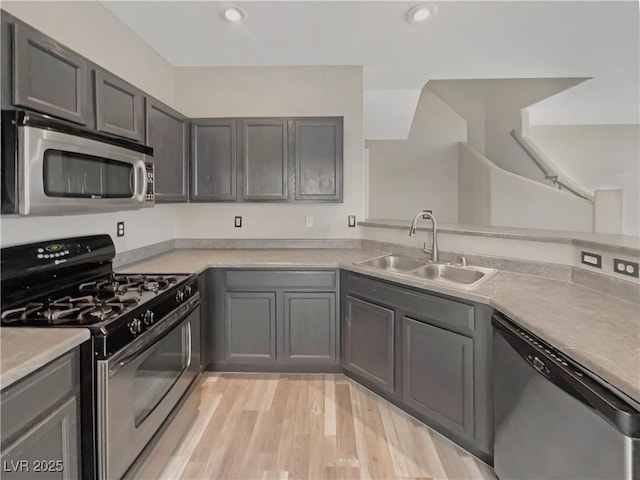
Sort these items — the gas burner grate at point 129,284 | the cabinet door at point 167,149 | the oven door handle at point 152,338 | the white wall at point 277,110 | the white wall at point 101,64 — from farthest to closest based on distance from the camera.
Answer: the white wall at point 277,110 → the cabinet door at point 167,149 → the gas burner grate at point 129,284 → the white wall at point 101,64 → the oven door handle at point 152,338

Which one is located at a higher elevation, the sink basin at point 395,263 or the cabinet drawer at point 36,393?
the sink basin at point 395,263

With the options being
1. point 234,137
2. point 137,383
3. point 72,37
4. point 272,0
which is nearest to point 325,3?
point 272,0

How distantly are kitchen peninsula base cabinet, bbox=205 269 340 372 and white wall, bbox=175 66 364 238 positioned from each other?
0.78 meters

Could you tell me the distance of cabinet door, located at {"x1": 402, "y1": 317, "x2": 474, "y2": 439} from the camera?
72.7 inches

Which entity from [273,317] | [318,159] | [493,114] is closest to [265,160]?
[318,159]

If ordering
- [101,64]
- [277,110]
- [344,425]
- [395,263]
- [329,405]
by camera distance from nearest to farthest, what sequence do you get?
[344,425], [101,64], [329,405], [395,263], [277,110]

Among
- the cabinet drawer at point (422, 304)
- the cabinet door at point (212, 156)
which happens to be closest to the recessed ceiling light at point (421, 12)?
the cabinet door at point (212, 156)

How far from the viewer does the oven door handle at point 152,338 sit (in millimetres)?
1354

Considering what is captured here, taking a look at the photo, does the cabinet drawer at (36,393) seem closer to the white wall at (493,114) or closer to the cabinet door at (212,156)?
the cabinet door at (212,156)

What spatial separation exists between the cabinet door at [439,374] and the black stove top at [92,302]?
143 cm

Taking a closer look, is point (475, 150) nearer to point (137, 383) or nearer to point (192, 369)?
point (192, 369)

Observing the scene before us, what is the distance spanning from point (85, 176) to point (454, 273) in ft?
7.23

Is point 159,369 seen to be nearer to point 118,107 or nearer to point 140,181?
point 140,181

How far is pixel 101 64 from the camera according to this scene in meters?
2.27
